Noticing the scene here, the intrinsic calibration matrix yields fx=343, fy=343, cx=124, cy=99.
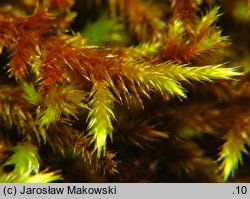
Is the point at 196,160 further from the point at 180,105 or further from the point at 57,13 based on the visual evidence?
the point at 57,13

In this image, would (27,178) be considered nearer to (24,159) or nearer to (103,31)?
(24,159)

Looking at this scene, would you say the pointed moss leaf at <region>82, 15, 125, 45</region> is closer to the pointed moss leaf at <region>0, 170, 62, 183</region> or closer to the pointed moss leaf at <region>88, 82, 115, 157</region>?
the pointed moss leaf at <region>88, 82, 115, 157</region>

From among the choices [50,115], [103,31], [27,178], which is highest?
Result: [103,31]

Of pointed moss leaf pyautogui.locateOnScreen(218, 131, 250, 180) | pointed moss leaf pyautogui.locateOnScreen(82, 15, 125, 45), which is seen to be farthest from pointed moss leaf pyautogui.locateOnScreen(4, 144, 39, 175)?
pointed moss leaf pyautogui.locateOnScreen(218, 131, 250, 180)

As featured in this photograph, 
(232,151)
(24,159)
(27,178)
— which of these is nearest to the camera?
(27,178)

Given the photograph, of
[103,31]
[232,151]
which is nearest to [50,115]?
[103,31]

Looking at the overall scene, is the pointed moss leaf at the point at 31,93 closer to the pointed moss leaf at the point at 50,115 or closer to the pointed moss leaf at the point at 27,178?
the pointed moss leaf at the point at 50,115

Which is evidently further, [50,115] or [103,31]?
[103,31]

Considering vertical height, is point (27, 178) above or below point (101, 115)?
below

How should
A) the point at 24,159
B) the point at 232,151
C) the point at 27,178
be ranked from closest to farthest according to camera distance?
the point at 27,178 → the point at 24,159 → the point at 232,151

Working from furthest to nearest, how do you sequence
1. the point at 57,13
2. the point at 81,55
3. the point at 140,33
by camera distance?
the point at 140,33 < the point at 57,13 < the point at 81,55
